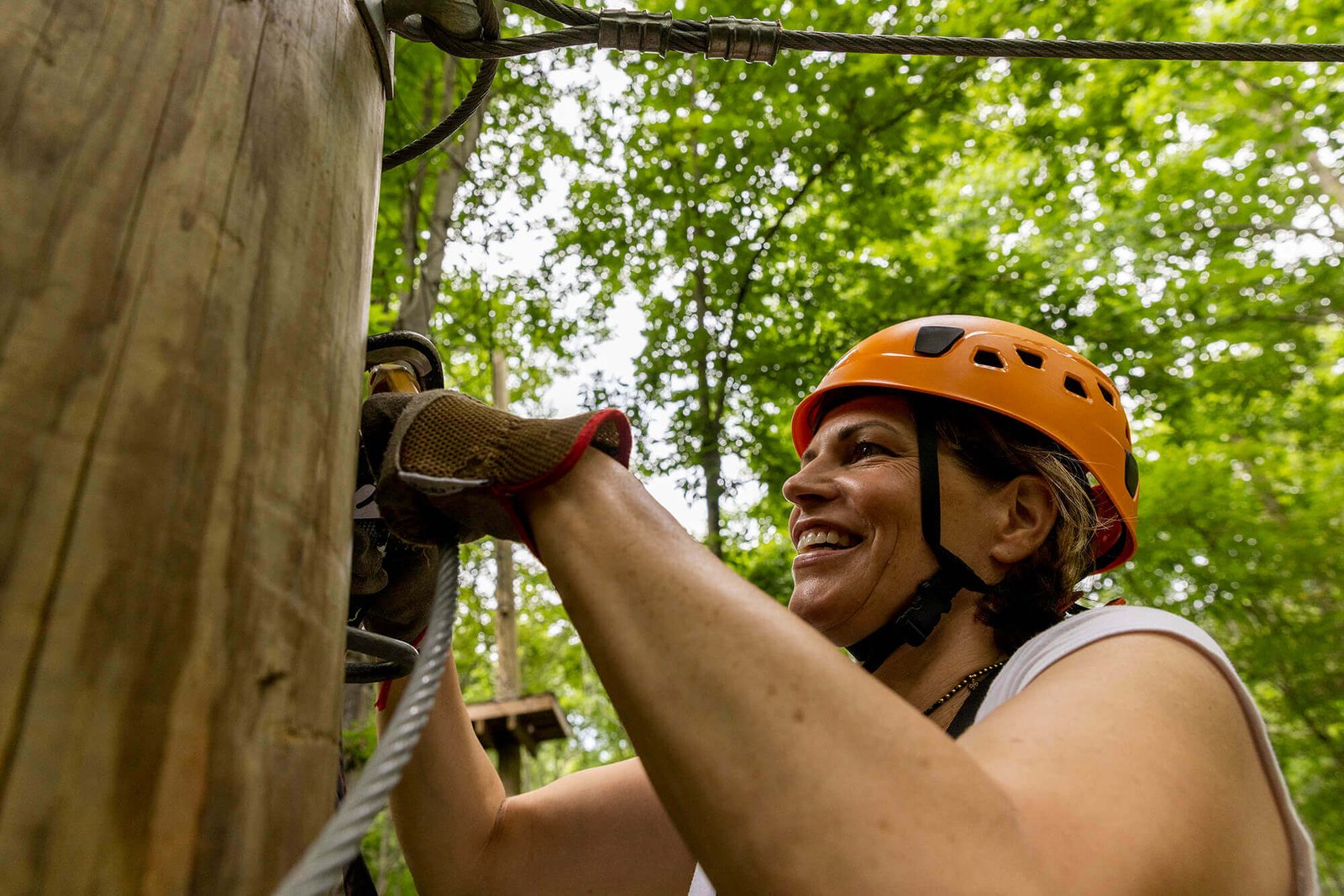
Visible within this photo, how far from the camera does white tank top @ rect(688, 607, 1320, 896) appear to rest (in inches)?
54.0

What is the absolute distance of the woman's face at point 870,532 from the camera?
2.28 meters

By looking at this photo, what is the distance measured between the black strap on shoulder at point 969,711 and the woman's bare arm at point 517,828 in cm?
83

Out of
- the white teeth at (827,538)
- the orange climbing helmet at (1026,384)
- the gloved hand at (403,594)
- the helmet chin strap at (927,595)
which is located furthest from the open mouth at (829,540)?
the gloved hand at (403,594)

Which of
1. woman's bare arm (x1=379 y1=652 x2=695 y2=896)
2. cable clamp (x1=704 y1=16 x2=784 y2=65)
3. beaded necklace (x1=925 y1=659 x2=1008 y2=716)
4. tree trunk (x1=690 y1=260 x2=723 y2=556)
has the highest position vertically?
tree trunk (x1=690 y1=260 x2=723 y2=556)

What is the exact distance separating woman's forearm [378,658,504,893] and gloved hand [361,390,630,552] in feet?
3.09

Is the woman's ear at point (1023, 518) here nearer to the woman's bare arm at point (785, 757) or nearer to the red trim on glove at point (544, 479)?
the woman's bare arm at point (785, 757)

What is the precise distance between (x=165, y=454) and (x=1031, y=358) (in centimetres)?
264

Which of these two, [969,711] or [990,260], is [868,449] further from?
[990,260]

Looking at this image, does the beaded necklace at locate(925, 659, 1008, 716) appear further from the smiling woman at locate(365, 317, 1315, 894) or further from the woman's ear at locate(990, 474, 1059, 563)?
the woman's ear at locate(990, 474, 1059, 563)

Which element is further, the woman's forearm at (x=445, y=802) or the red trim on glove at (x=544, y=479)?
the woman's forearm at (x=445, y=802)

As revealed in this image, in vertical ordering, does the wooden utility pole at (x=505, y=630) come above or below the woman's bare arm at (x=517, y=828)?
above

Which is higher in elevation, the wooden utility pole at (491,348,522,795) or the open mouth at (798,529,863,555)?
the wooden utility pole at (491,348,522,795)

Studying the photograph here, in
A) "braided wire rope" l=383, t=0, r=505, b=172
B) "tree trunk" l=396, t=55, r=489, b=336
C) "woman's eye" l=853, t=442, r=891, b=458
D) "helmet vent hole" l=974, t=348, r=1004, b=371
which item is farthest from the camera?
"tree trunk" l=396, t=55, r=489, b=336

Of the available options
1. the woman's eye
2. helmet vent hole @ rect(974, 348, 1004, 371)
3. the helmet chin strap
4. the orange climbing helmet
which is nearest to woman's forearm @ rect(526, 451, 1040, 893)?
the helmet chin strap
